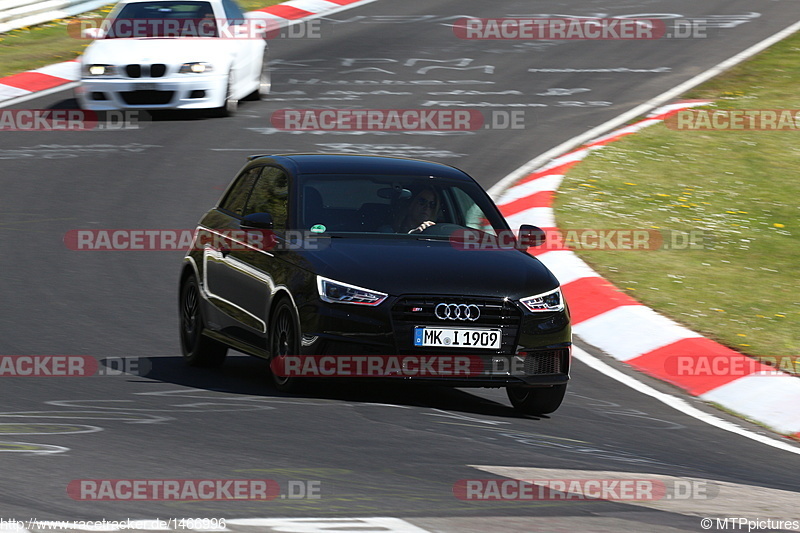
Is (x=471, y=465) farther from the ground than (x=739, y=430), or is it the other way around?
(x=471, y=465)

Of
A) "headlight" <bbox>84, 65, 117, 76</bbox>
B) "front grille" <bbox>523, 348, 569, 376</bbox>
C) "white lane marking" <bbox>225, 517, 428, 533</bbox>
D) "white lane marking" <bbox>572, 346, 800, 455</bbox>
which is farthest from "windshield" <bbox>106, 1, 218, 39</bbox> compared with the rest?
"white lane marking" <bbox>225, 517, 428, 533</bbox>

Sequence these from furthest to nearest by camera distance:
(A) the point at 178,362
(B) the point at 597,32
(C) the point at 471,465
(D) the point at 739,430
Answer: (B) the point at 597,32 → (A) the point at 178,362 → (D) the point at 739,430 → (C) the point at 471,465

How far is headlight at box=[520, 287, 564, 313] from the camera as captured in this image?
8711 millimetres

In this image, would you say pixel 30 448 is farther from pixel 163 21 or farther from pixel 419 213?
pixel 163 21

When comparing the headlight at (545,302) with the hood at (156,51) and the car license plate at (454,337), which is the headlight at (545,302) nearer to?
the car license plate at (454,337)

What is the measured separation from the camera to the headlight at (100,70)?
1889 cm

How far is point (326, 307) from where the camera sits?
8531 mm

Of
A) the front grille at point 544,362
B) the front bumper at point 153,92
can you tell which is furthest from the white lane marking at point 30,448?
the front bumper at point 153,92

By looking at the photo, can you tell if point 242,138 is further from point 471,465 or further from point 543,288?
point 471,465

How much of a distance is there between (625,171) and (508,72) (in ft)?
20.7

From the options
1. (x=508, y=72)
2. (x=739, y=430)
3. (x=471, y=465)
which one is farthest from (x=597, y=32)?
(x=471, y=465)

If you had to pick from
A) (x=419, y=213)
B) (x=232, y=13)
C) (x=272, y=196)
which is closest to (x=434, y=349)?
(x=419, y=213)

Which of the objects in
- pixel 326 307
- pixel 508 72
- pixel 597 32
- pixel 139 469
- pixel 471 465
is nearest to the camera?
pixel 139 469

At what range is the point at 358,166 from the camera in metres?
9.82
